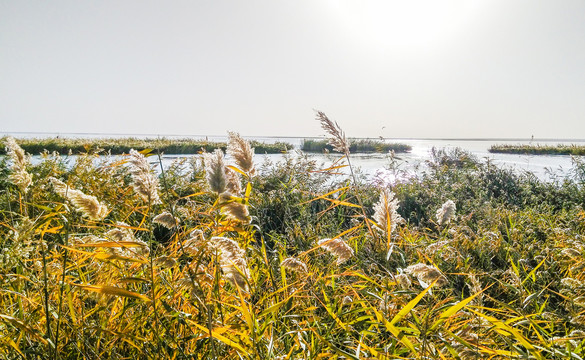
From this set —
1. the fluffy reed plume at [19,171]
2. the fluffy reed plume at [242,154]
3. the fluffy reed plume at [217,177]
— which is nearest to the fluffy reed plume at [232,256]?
the fluffy reed plume at [217,177]

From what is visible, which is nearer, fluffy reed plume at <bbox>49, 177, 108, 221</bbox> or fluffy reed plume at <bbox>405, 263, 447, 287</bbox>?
fluffy reed plume at <bbox>49, 177, 108, 221</bbox>

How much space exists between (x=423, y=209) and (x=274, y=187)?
2.25m

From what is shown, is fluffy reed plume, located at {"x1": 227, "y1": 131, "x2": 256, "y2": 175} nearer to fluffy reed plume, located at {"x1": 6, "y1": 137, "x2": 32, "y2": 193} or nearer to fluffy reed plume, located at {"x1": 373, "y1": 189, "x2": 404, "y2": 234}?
fluffy reed plume, located at {"x1": 373, "y1": 189, "x2": 404, "y2": 234}

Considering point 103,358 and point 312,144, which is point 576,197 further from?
point 312,144

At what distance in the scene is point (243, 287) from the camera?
→ 118cm

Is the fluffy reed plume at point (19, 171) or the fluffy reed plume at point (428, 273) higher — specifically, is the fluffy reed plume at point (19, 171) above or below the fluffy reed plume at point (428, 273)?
above

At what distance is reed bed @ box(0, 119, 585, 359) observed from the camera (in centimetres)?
115

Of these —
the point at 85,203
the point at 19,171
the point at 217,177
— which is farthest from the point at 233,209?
the point at 19,171

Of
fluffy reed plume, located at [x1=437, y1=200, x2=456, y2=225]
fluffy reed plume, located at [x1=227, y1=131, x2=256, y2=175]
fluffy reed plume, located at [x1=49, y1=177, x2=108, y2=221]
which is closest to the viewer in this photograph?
fluffy reed plume, located at [x1=49, y1=177, x2=108, y2=221]

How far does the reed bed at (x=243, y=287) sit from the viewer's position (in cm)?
115

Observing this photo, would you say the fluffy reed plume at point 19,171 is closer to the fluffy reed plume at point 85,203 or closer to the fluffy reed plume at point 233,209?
the fluffy reed plume at point 85,203

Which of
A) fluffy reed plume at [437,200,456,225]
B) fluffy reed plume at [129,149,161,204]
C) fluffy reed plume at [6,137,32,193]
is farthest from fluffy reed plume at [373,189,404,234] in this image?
fluffy reed plume at [6,137,32,193]

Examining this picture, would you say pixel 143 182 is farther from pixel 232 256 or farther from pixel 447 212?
pixel 447 212

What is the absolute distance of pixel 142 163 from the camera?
3.73 feet
